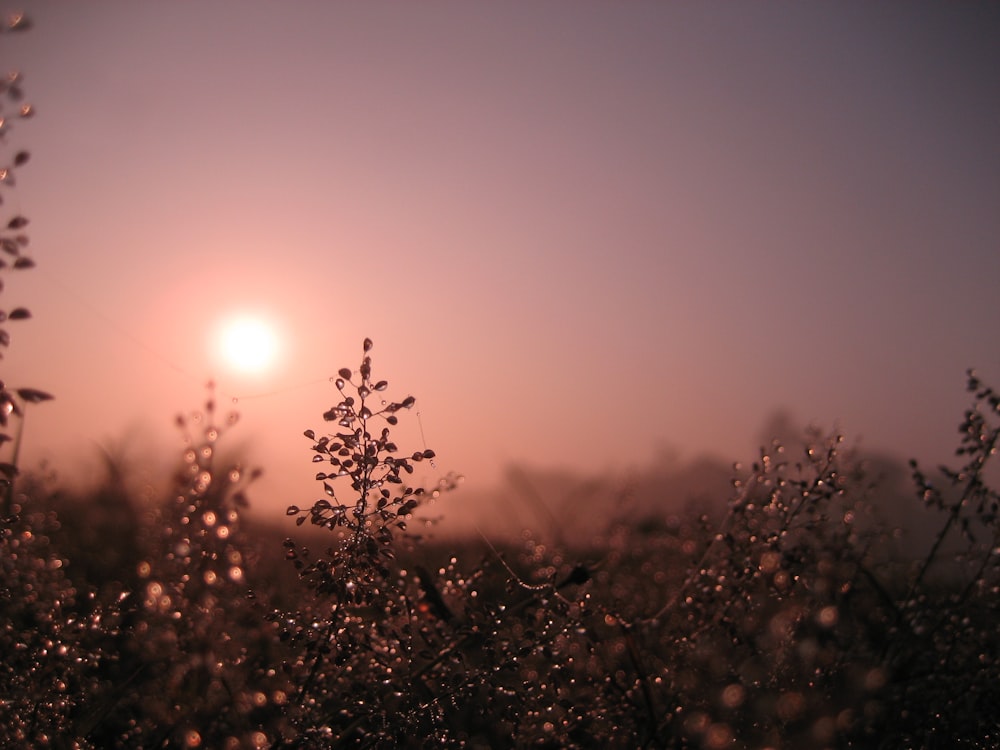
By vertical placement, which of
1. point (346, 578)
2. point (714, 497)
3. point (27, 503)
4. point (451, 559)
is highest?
point (714, 497)

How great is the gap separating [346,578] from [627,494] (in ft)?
15.5

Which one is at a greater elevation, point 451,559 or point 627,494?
point 627,494

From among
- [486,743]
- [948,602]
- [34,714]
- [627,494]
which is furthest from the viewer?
[627,494]

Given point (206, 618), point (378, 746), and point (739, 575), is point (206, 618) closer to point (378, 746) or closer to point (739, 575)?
point (378, 746)

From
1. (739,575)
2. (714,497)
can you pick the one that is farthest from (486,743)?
(714,497)

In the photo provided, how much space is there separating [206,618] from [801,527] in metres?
1.70

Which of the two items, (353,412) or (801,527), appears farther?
(801,527)

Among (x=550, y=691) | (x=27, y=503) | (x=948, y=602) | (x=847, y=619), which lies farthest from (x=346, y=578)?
(x=27, y=503)

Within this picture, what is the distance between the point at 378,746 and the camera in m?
2.08

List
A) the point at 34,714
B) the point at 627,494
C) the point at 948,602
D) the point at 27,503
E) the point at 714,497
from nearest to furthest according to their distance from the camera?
the point at 34,714
the point at 948,602
the point at 27,503
the point at 714,497
the point at 627,494

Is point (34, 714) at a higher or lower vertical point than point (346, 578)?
lower

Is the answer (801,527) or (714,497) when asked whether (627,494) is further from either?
(801,527)

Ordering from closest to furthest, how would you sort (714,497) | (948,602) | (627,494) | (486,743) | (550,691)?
(550,691), (486,743), (948,602), (714,497), (627,494)

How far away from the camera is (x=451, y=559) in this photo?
2.46m
